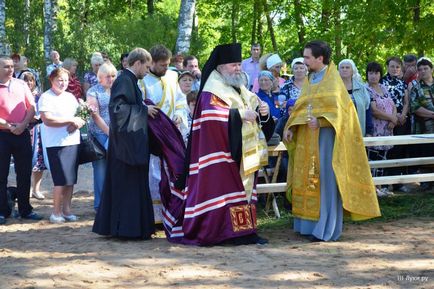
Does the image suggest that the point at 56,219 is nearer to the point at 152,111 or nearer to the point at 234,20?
the point at 152,111

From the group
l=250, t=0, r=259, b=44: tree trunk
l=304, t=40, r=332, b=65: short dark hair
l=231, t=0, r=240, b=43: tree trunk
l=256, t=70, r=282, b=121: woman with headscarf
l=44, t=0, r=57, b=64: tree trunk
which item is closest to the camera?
l=304, t=40, r=332, b=65: short dark hair

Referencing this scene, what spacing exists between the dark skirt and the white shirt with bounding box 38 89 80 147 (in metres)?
0.07

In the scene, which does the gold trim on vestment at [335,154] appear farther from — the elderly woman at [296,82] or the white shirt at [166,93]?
the elderly woman at [296,82]

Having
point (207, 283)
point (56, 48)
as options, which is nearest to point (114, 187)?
point (207, 283)

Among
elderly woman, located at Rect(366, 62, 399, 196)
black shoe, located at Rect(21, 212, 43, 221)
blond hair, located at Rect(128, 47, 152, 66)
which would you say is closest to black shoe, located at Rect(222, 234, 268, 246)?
blond hair, located at Rect(128, 47, 152, 66)

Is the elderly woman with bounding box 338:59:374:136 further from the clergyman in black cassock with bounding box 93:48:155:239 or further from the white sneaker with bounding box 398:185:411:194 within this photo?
the clergyman in black cassock with bounding box 93:48:155:239

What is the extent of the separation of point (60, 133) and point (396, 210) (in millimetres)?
4166

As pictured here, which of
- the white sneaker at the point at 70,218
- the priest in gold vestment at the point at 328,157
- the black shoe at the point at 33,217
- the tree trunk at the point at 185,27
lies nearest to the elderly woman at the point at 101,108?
the white sneaker at the point at 70,218

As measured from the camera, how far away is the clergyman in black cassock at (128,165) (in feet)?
24.7

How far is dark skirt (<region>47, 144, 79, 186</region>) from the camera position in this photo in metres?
8.69

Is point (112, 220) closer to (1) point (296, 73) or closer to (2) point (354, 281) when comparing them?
(2) point (354, 281)

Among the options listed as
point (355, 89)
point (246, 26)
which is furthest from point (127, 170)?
point (246, 26)

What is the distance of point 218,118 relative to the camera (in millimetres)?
7355

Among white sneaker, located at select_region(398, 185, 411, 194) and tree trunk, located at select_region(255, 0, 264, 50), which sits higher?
tree trunk, located at select_region(255, 0, 264, 50)
